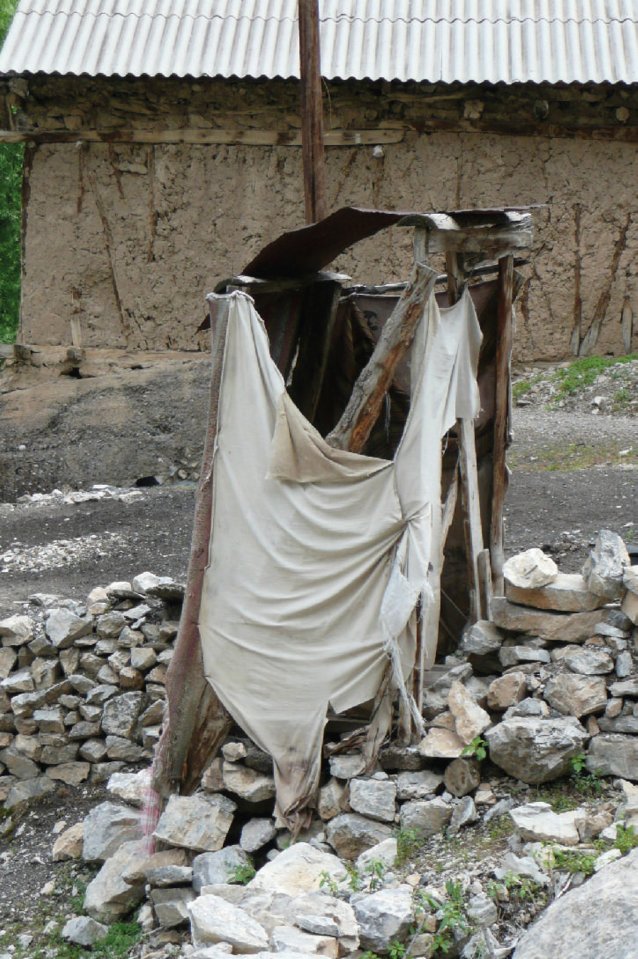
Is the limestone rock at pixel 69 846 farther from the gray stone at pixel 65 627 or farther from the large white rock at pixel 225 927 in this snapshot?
the large white rock at pixel 225 927

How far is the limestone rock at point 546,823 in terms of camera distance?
14.8 feet

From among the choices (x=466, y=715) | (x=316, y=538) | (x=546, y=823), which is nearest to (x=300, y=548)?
(x=316, y=538)

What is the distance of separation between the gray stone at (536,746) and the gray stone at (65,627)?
9.87 ft

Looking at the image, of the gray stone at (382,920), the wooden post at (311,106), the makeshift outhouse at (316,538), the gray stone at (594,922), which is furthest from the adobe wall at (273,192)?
the gray stone at (594,922)

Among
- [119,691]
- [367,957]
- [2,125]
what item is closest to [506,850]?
[367,957]

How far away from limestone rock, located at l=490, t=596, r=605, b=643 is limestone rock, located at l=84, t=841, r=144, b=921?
2120 millimetres

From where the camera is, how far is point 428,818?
504 centimetres

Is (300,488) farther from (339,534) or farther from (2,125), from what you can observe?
(2,125)

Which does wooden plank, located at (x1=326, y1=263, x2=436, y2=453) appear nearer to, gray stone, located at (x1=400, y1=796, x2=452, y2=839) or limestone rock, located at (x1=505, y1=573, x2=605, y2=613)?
limestone rock, located at (x1=505, y1=573, x2=605, y2=613)

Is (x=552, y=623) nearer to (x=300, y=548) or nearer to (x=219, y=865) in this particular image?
(x=300, y=548)

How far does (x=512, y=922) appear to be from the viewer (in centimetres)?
421

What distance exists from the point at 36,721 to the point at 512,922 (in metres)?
3.80

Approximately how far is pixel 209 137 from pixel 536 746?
917 centimetres

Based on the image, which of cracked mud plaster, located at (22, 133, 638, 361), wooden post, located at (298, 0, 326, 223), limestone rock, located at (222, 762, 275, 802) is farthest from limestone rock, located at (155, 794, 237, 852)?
cracked mud plaster, located at (22, 133, 638, 361)
